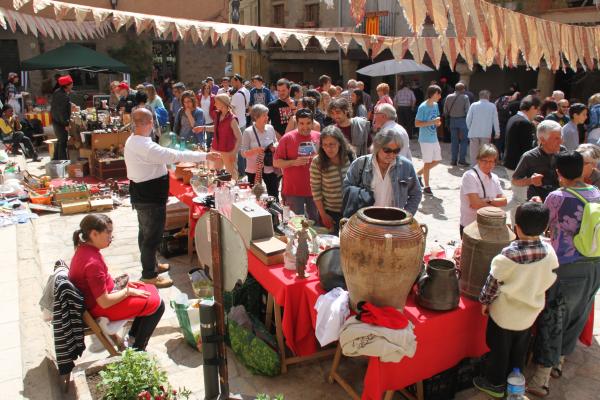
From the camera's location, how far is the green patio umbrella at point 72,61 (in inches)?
532

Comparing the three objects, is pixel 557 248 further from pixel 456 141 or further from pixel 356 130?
pixel 456 141

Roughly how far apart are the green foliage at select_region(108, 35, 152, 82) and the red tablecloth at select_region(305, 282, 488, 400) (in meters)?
18.1

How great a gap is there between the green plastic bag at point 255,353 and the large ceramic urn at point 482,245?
1.40 m

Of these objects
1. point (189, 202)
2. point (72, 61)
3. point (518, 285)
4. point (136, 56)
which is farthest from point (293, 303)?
point (136, 56)

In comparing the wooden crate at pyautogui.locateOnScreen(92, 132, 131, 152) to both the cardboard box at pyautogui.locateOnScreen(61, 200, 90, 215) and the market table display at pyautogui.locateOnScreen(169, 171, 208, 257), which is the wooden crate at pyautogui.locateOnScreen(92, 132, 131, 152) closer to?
the cardboard box at pyautogui.locateOnScreen(61, 200, 90, 215)

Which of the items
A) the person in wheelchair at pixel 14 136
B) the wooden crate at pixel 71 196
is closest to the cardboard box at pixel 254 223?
the wooden crate at pixel 71 196

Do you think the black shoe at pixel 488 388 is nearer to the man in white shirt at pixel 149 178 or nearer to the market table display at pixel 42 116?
the man in white shirt at pixel 149 178

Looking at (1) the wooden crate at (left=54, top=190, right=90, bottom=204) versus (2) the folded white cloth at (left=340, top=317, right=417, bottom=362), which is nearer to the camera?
(2) the folded white cloth at (left=340, top=317, right=417, bottom=362)

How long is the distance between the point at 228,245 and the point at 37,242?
5.05 meters

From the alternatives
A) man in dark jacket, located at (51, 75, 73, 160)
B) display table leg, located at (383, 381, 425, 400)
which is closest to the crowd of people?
display table leg, located at (383, 381, 425, 400)

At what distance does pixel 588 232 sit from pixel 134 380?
294 centimetres

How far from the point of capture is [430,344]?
3051 mm

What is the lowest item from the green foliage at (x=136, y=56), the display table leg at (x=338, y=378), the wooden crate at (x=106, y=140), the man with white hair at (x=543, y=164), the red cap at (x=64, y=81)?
the display table leg at (x=338, y=378)

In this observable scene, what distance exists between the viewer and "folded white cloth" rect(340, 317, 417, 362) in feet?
9.03
